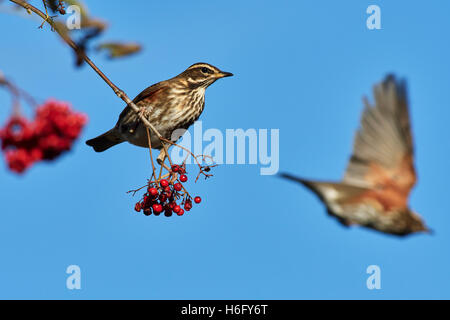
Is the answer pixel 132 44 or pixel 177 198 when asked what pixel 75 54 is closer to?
pixel 132 44

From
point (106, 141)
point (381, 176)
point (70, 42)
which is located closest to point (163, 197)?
point (381, 176)

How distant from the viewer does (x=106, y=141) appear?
8.01 m

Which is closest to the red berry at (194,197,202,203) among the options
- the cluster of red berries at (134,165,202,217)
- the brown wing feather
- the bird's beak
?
the cluster of red berries at (134,165,202,217)

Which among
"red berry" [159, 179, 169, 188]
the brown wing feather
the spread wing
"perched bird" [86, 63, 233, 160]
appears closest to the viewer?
the spread wing

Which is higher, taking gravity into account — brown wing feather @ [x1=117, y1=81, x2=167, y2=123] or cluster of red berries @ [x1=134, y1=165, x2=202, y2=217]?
brown wing feather @ [x1=117, y1=81, x2=167, y2=123]

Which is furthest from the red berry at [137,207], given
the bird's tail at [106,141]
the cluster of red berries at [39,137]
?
the bird's tail at [106,141]

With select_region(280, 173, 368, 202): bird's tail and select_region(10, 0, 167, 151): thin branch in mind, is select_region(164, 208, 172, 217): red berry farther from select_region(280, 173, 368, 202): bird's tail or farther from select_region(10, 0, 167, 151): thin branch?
select_region(280, 173, 368, 202): bird's tail

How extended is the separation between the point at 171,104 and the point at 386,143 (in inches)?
153

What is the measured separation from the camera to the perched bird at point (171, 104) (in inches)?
287

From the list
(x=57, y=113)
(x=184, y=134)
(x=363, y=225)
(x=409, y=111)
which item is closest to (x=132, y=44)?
(x=57, y=113)

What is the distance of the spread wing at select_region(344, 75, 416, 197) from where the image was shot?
3812 millimetres

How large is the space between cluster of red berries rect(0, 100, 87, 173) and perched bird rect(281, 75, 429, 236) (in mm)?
1348
